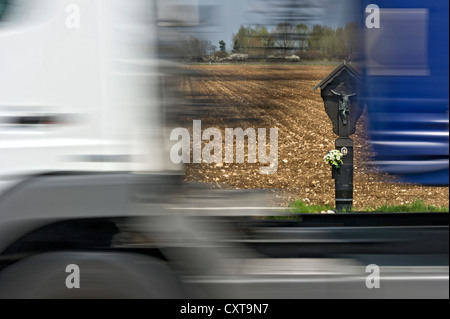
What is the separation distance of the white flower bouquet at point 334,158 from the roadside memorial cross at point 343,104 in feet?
0.06

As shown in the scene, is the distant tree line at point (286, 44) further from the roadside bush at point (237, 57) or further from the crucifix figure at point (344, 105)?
the crucifix figure at point (344, 105)

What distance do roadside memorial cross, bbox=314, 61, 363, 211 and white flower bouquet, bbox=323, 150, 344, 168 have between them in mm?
19

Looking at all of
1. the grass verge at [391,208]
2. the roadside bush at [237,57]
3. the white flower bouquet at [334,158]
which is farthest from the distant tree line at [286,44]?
the grass verge at [391,208]

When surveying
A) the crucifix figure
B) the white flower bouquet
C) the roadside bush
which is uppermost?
the roadside bush

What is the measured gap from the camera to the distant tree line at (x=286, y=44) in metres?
2.67

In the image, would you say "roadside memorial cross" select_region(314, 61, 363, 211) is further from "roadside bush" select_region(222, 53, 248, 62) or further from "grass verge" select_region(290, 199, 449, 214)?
"roadside bush" select_region(222, 53, 248, 62)

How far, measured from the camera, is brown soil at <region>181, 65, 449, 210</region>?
9.05 feet

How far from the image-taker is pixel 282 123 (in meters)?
2.87

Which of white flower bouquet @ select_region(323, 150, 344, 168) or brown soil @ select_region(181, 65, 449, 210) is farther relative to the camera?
white flower bouquet @ select_region(323, 150, 344, 168)

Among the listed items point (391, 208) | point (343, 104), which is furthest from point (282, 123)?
point (391, 208)

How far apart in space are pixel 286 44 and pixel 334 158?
617 millimetres

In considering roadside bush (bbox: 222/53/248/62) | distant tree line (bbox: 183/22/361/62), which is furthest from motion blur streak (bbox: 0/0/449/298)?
roadside bush (bbox: 222/53/248/62)

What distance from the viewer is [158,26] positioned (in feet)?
7.91
